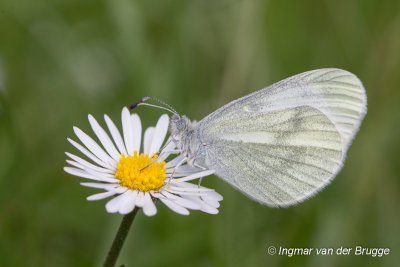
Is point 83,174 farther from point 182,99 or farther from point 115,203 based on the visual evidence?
point 182,99

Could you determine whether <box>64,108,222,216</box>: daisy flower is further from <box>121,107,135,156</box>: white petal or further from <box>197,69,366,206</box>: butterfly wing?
<box>197,69,366,206</box>: butterfly wing

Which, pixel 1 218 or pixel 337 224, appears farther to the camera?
pixel 337 224

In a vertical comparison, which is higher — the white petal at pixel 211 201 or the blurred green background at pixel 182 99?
the blurred green background at pixel 182 99

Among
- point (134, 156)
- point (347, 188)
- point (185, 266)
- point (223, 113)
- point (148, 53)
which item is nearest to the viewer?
point (134, 156)

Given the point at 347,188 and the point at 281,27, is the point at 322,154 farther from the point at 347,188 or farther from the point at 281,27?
the point at 281,27

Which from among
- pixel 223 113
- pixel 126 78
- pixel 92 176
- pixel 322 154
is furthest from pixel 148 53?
pixel 92 176

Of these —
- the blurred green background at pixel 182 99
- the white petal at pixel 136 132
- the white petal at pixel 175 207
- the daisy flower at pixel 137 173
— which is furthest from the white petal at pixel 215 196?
the blurred green background at pixel 182 99

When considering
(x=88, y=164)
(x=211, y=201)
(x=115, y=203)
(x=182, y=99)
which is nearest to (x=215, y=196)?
(x=211, y=201)

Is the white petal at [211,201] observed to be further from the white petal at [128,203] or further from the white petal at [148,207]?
the white petal at [128,203]
